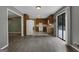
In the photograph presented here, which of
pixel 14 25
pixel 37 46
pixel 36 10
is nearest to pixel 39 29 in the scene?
pixel 14 25

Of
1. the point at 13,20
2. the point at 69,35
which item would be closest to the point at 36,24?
the point at 13,20

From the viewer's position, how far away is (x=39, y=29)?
19.2 metres

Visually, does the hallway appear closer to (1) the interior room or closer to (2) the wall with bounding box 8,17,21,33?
(1) the interior room

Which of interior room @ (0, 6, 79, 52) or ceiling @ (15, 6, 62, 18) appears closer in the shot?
interior room @ (0, 6, 79, 52)

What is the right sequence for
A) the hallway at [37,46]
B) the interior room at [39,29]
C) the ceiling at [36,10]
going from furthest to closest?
the ceiling at [36,10], the interior room at [39,29], the hallway at [37,46]

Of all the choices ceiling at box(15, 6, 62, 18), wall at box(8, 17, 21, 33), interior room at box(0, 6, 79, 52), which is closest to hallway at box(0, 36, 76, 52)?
interior room at box(0, 6, 79, 52)

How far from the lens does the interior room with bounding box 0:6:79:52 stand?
5180mm

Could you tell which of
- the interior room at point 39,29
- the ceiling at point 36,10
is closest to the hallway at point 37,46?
the interior room at point 39,29

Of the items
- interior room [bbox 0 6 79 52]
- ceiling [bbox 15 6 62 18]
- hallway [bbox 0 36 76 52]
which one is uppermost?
ceiling [bbox 15 6 62 18]

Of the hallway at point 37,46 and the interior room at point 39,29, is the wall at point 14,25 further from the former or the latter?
the hallway at point 37,46

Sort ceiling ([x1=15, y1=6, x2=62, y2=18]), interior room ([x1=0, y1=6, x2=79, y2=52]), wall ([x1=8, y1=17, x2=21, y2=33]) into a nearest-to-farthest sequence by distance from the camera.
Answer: interior room ([x1=0, y1=6, x2=79, y2=52]), ceiling ([x1=15, y1=6, x2=62, y2=18]), wall ([x1=8, y1=17, x2=21, y2=33])

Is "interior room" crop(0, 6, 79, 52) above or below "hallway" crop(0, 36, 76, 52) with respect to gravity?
above

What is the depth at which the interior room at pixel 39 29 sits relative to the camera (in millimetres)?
5180
